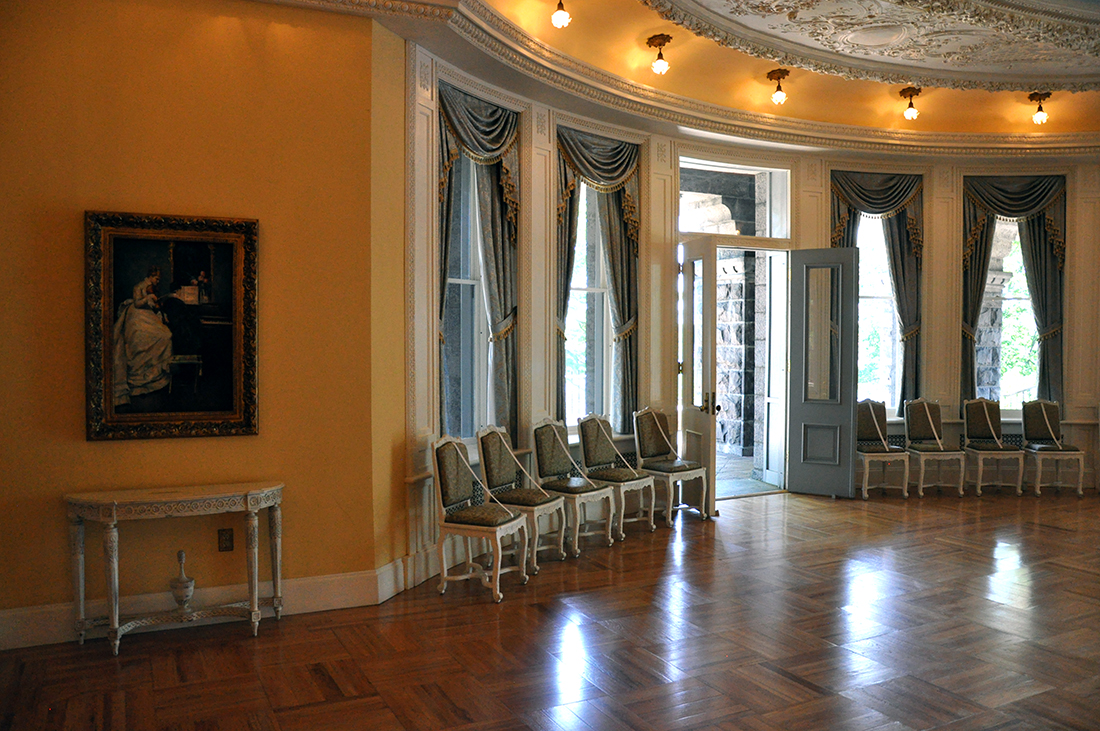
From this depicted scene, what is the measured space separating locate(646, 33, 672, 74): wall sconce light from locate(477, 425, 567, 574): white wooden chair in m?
2.85

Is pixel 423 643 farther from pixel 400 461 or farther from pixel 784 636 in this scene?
pixel 784 636

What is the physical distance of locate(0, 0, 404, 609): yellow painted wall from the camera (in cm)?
396

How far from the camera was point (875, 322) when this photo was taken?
28.3 ft

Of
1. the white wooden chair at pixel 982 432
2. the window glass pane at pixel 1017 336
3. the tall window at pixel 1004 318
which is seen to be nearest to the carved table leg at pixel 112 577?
A: the white wooden chair at pixel 982 432

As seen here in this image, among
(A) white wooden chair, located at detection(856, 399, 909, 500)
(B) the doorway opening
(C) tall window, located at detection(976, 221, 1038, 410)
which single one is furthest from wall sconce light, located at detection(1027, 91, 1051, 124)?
(A) white wooden chair, located at detection(856, 399, 909, 500)

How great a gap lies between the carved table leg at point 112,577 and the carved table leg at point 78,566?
5.6 inches

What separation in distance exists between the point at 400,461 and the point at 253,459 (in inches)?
33.8

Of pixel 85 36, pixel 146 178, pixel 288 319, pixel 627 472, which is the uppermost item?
pixel 85 36

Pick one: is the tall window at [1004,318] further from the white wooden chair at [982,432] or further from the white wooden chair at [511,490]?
the white wooden chair at [511,490]

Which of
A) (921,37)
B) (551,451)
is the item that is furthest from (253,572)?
(921,37)

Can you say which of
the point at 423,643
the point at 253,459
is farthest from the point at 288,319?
the point at 423,643

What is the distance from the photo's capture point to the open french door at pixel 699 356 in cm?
684

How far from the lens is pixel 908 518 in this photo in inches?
275

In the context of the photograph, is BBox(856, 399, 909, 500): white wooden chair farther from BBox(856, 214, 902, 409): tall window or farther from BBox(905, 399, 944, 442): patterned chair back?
BBox(856, 214, 902, 409): tall window
